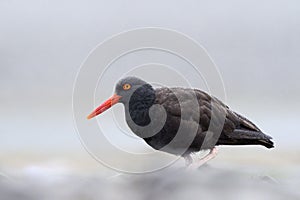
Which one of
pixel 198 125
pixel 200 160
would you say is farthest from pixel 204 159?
pixel 198 125

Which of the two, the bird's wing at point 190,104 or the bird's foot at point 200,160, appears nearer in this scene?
the bird's foot at point 200,160

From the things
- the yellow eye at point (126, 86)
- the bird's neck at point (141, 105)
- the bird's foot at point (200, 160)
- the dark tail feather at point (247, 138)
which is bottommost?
the bird's foot at point (200, 160)

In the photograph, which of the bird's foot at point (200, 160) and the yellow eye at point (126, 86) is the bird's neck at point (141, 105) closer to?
the yellow eye at point (126, 86)

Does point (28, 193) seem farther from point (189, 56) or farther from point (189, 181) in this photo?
point (189, 56)

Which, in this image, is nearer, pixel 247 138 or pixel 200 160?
pixel 200 160

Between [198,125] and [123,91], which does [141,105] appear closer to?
[123,91]

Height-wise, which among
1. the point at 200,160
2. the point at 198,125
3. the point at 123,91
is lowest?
the point at 200,160

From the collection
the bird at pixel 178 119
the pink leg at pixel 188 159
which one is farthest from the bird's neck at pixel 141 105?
the pink leg at pixel 188 159

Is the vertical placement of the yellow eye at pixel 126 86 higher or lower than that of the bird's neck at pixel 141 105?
higher
